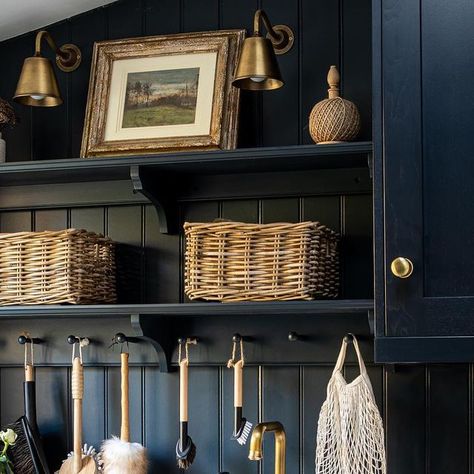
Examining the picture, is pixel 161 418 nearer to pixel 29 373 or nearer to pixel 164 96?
pixel 29 373

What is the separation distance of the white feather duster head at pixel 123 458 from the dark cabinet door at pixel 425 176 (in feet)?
2.33

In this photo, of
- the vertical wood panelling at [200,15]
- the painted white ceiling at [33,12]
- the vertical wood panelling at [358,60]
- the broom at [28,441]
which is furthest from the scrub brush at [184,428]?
the painted white ceiling at [33,12]

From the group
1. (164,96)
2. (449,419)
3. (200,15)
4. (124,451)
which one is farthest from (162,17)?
(449,419)

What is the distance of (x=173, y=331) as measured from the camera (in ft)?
7.77

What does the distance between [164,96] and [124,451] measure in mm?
852

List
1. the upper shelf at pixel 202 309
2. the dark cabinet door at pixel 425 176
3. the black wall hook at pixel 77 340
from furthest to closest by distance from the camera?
the black wall hook at pixel 77 340, the upper shelf at pixel 202 309, the dark cabinet door at pixel 425 176

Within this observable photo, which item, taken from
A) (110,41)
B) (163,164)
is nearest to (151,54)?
(110,41)

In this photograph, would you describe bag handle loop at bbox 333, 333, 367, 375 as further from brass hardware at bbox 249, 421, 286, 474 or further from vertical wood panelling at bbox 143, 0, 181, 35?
vertical wood panelling at bbox 143, 0, 181, 35

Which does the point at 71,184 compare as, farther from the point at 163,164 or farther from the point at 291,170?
the point at 291,170

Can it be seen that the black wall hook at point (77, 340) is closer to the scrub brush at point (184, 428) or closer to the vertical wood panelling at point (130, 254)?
the vertical wood panelling at point (130, 254)

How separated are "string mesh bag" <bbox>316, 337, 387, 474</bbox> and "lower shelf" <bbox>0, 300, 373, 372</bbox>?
0.18 m

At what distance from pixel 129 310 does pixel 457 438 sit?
31.5 inches

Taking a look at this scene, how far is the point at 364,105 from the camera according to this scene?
2.29 m

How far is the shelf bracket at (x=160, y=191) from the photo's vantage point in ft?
7.17
